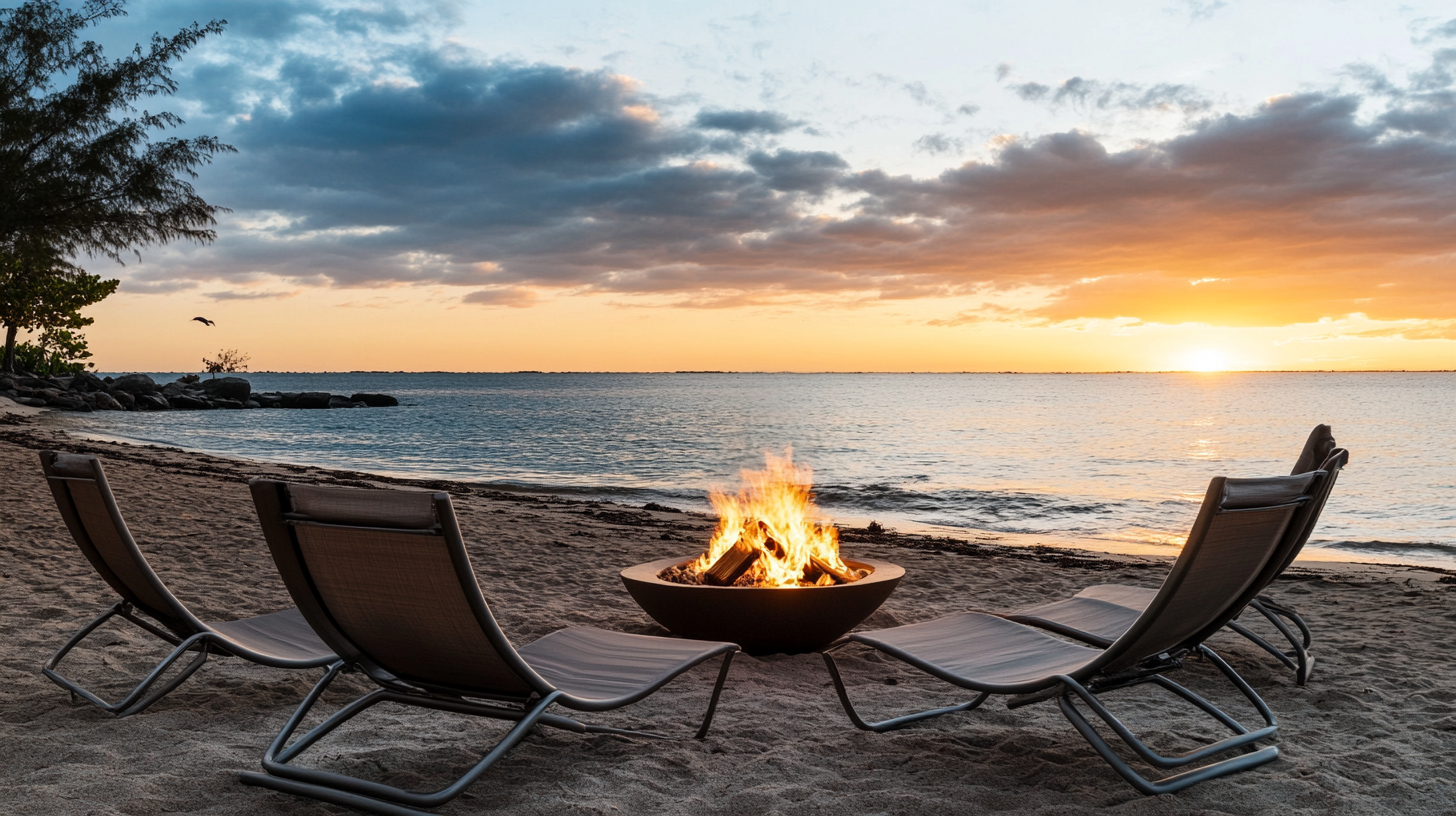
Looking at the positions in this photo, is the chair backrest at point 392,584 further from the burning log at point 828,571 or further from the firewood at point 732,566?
the burning log at point 828,571

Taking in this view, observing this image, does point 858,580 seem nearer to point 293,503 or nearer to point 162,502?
point 293,503

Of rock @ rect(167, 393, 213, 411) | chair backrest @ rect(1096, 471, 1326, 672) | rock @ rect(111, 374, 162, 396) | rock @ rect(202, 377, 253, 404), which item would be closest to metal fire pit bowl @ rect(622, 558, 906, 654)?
chair backrest @ rect(1096, 471, 1326, 672)

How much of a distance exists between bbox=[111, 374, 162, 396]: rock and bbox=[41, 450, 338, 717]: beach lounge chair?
61.7m

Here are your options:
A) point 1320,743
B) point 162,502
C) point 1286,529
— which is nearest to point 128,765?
point 1286,529

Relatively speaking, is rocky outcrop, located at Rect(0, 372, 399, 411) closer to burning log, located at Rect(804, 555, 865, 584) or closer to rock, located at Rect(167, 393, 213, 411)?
rock, located at Rect(167, 393, 213, 411)

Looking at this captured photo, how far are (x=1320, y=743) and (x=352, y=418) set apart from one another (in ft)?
180

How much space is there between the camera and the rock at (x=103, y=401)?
4909 centimetres

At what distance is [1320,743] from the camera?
11.9 ft

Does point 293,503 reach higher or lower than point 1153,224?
lower

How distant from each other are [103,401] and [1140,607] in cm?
5810

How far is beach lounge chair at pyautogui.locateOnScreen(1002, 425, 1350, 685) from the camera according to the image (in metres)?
3.62

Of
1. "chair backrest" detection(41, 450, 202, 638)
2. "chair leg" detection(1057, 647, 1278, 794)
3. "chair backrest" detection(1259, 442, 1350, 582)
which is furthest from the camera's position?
"chair backrest" detection(41, 450, 202, 638)

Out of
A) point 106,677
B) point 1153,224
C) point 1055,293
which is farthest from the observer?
point 1055,293

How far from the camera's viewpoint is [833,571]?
491 centimetres
